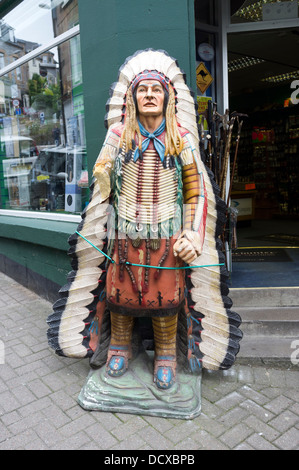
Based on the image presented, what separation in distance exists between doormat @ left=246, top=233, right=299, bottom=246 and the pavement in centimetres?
Result: 272

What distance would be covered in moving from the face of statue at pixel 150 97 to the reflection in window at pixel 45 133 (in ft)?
6.17

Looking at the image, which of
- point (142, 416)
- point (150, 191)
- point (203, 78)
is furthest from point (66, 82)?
point (142, 416)

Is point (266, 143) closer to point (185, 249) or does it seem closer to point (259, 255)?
point (259, 255)

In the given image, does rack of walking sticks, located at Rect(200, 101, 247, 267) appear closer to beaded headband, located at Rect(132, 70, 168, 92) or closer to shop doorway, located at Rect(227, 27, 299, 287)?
beaded headband, located at Rect(132, 70, 168, 92)

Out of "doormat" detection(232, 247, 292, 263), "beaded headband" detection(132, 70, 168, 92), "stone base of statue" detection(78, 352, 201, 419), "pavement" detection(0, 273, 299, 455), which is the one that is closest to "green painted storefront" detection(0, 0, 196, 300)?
"beaded headband" detection(132, 70, 168, 92)

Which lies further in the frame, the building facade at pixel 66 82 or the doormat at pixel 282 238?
the doormat at pixel 282 238

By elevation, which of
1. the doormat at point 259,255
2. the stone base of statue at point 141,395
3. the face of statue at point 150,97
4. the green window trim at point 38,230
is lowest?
the stone base of statue at point 141,395

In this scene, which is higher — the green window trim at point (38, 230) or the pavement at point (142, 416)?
the green window trim at point (38, 230)

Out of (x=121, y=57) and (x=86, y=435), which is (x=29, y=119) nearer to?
(x=121, y=57)

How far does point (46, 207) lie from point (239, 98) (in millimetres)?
6795

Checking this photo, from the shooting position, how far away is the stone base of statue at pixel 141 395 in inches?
106

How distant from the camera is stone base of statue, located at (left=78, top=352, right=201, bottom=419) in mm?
2705

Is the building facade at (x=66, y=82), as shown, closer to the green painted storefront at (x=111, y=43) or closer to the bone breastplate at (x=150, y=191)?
the green painted storefront at (x=111, y=43)

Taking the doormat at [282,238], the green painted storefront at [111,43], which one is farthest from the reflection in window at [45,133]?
the doormat at [282,238]
